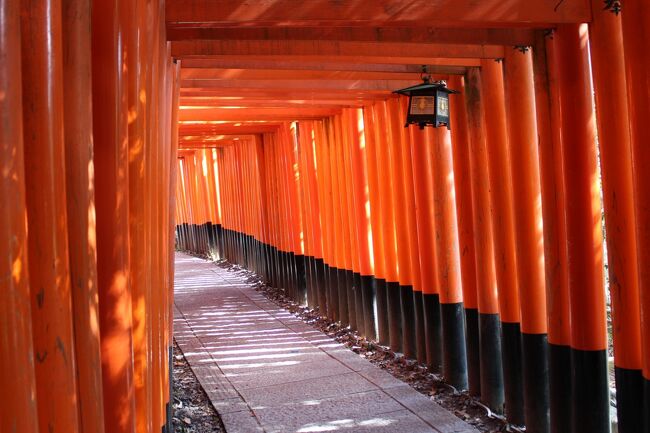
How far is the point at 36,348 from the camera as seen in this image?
182 cm

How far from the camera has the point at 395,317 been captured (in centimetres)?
841

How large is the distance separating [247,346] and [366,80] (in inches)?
153

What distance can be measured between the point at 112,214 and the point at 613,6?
316 cm

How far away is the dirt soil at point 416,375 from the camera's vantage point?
6.04 meters

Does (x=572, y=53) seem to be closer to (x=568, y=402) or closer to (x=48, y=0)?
(x=568, y=402)

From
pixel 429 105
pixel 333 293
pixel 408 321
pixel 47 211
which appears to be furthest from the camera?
pixel 333 293

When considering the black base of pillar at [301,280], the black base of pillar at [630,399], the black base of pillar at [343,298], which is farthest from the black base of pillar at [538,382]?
the black base of pillar at [301,280]

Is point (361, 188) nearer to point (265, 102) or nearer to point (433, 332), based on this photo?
point (265, 102)

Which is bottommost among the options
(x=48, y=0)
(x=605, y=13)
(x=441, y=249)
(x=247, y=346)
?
(x=247, y=346)

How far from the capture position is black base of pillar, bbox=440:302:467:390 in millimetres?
6941

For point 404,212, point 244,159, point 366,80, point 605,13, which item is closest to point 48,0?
point 605,13

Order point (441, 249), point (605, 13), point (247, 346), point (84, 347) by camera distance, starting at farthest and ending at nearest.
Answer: point (247, 346) < point (441, 249) < point (605, 13) < point (84, 347)

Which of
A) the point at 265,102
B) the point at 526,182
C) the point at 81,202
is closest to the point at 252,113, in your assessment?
the point at 265,102

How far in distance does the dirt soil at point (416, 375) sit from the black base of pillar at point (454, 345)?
0.37 ft
